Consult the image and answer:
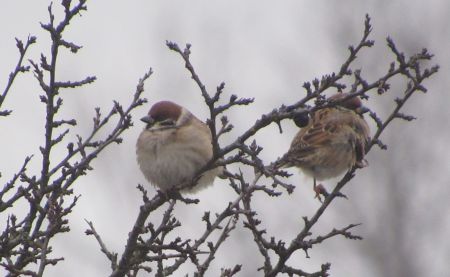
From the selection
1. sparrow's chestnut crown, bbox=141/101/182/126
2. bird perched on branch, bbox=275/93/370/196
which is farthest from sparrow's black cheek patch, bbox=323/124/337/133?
sparrow's chestnut crown, bbox=141/101/182/126

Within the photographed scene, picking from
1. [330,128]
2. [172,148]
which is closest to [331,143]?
[330,128]

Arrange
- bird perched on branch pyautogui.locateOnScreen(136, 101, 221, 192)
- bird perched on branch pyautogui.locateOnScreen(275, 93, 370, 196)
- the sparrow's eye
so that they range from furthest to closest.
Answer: bird perched on branch pyautogui.locateOnScreen(275, 93, 370, 196) → the sparrow's eye → bird perched on branch pyautogui.locateOnScreen(136, 101, 221, 192)

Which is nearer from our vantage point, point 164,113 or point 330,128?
point 164,113

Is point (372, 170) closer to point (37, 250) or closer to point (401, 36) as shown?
point (401, 36)

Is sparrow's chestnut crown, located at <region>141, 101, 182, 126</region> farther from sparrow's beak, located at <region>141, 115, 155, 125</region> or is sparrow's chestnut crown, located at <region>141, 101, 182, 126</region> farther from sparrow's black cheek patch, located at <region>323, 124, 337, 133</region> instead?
sparrow's black cheek patch, located at <region>323, 124, 337, 133</region>

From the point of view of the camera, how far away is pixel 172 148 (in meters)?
5.78

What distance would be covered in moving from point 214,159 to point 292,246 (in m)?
0.83

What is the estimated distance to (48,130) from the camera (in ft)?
14.3

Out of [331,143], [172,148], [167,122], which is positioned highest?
[331,143]

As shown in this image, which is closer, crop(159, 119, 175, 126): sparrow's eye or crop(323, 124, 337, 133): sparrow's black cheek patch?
crop(159, 119, 175, 126): sparrow's eye

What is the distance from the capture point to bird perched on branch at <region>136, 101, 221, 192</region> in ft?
18.5

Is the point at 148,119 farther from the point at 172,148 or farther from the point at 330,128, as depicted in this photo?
the point at 330,128

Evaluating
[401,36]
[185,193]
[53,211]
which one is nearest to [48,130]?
[53,211]

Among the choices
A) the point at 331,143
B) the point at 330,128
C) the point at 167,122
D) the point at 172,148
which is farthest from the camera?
the point at 330,128
